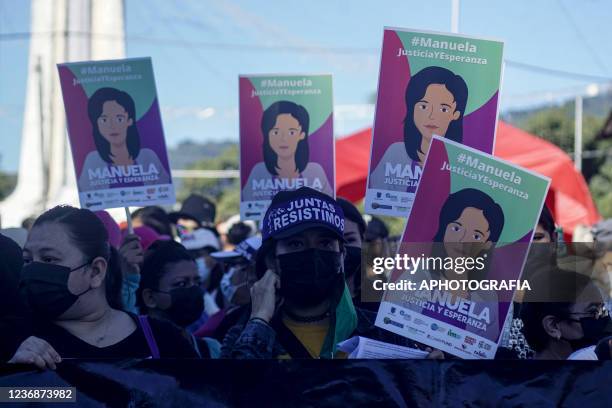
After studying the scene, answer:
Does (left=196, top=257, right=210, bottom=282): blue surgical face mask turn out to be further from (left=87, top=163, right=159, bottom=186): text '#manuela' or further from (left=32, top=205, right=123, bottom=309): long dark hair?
(left=32, top=205, right=123, bottom=309): long dark hair

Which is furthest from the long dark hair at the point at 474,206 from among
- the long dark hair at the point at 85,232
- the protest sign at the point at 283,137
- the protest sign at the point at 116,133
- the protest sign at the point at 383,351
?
the protest sign at the point at 116,133

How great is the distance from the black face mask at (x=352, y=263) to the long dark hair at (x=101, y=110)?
1.60m

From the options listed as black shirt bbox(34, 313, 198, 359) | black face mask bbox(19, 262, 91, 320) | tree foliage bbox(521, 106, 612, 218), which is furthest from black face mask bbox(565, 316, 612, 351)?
tree foliage bbox(521, 106, 612, 218)

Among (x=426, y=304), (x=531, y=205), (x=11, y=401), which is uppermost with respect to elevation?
(x=531, y=205)

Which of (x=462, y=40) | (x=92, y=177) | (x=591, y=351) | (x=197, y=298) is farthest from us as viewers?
(x=92, y=177)

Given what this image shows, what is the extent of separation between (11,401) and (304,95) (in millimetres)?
3232

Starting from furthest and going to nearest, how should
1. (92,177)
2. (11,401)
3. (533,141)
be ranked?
(533,141) < (92,177) < (11,401)

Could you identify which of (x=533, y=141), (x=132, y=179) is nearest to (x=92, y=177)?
(x=132, y=179)

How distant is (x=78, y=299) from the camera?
126 inches

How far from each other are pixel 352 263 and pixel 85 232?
1543 mm

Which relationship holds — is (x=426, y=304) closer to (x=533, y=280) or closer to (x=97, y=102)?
(x=533, y=280)

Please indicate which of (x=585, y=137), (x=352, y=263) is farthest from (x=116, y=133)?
(x=585, y=137)

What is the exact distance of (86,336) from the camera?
318 cm

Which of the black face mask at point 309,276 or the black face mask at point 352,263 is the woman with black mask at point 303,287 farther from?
the black face mask at point 352,263
